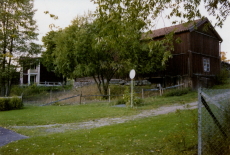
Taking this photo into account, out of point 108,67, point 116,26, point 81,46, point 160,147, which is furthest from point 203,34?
point 160,147

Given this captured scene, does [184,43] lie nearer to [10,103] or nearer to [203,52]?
[203,52]

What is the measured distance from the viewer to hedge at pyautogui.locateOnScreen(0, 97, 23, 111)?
20484mm

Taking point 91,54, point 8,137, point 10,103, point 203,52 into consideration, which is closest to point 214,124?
point 8,137

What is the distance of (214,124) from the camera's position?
17.8 ft

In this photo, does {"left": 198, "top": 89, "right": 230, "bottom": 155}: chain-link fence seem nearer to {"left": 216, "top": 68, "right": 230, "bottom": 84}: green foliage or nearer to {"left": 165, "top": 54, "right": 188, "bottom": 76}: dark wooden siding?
{"left": 165, "top": 54, "right": 188, "bottom": 76}: dark wooden siding

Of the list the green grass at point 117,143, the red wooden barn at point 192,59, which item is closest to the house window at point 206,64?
the red wooden barn at point 192,59

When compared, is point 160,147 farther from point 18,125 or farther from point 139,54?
point 139,54

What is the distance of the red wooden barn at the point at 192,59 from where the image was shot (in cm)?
2614

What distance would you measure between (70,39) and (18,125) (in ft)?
45.5

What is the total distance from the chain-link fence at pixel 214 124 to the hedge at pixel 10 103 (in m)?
19.2

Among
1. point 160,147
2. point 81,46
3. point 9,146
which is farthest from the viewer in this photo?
point 81,46

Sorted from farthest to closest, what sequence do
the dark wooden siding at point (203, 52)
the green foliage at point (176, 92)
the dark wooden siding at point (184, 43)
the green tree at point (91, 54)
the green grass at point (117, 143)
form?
the dark wooden siding at point (203, 52)
the dark wooden siding at point (184, 43)
the green tree at point (91, 54)
the green foliage at point (176, 92)
the green grass at point (117, 143)

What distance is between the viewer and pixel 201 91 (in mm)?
4875

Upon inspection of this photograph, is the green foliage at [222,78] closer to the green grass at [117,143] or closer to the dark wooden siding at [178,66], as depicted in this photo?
the dark wooden siding at [178,66]
